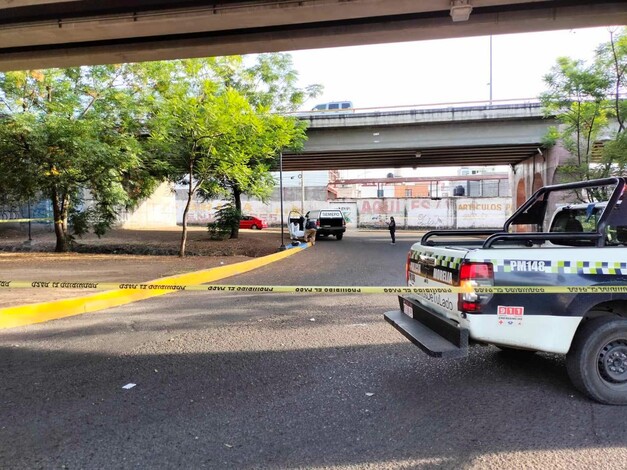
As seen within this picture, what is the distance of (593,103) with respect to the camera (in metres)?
13.0

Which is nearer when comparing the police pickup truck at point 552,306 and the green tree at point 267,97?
the police pickup truck at point 552,306

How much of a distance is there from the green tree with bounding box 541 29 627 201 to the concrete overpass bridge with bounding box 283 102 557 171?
10.0 meters

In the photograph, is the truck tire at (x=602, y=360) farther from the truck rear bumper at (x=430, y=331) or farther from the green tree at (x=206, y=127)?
the green tree at (x=206, y=127)

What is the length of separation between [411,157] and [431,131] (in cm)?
587

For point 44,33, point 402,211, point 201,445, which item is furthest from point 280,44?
point 402,211

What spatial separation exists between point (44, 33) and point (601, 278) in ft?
30.9

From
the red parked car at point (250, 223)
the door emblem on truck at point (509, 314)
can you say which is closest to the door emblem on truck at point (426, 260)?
the door emblem on truck at point (509, 314)

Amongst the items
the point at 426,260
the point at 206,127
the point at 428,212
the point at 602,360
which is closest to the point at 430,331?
the point at 426,260

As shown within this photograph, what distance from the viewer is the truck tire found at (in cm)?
364

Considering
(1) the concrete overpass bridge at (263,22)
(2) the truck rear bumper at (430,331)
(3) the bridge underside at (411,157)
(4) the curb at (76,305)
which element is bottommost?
(4) the curb at (76,305)

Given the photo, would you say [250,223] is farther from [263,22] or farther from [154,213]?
[263,22]

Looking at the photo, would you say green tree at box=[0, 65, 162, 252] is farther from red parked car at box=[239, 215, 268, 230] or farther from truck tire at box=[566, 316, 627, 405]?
red parked car at box=[239, 215, 268, 230]

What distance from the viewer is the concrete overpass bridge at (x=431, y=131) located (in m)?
24.8

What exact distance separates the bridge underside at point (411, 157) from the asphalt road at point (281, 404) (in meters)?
23.6
